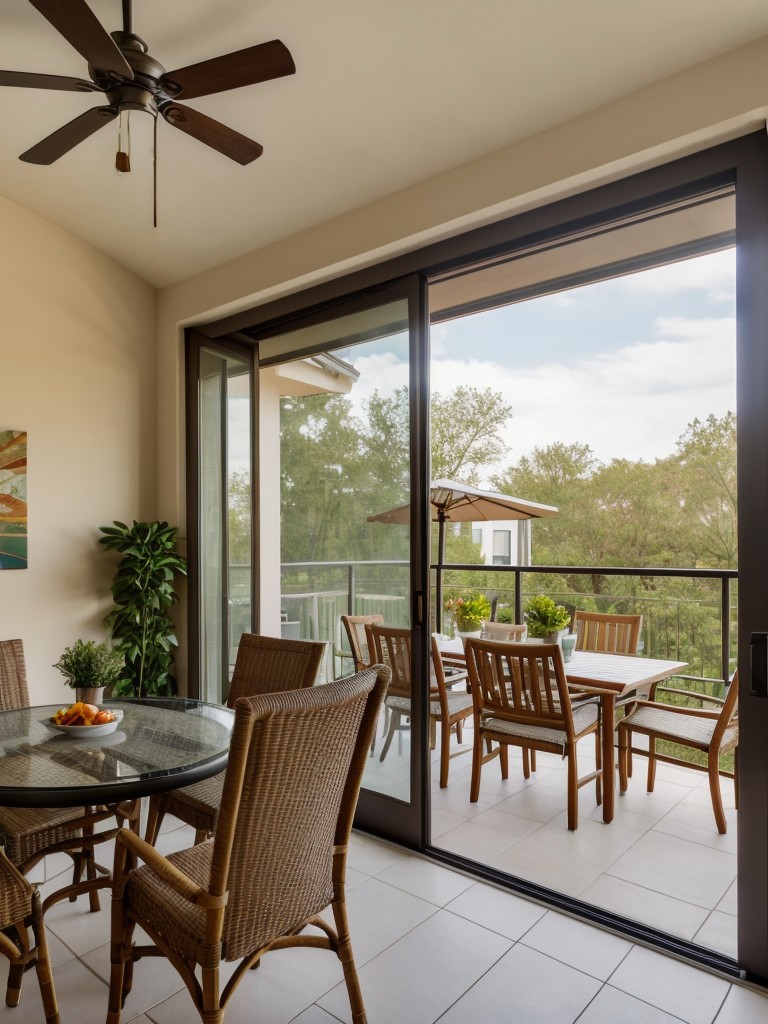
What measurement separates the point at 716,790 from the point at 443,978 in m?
1.69

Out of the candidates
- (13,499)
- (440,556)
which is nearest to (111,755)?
(13,499)

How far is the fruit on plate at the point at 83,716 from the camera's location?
7.23ft

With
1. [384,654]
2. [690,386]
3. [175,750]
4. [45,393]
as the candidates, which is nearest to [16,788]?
[175,750]

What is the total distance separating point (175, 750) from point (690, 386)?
8.42 metres

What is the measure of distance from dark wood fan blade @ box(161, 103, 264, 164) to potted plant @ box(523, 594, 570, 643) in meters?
2.63

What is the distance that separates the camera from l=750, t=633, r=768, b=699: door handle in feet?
6.97

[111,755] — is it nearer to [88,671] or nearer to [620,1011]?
[88,671]

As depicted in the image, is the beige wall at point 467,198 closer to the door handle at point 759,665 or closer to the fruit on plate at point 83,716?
the door handle at point 759,665

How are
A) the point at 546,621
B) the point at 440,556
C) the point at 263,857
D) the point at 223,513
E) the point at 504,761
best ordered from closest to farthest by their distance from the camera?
1. the point at 263,857
2. the point at 546,621
3. the point at 504,761
4. the point at 223,513
5. the point at 440,556

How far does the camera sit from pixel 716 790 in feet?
10.4

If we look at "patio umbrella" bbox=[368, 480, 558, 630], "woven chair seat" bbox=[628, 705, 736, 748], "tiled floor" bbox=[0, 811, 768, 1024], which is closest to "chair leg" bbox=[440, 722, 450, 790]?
"woven chair seat" bbox=[628, 705, 736, 748]

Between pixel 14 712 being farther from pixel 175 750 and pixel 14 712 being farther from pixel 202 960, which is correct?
pixel 202 960

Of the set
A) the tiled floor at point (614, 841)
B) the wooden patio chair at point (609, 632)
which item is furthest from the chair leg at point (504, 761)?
the wooden patio chair at point (609, 632)

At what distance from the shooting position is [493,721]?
11.9 ft
